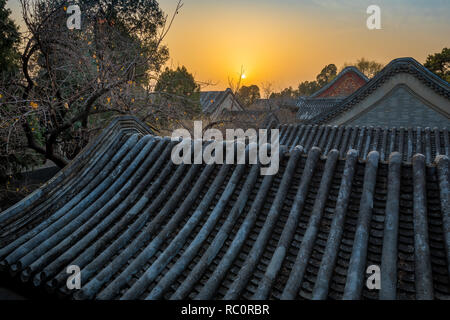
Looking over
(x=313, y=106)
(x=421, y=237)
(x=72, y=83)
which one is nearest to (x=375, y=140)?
(x=421, y=237)

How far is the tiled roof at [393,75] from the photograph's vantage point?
985cm

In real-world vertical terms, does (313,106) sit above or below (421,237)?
above

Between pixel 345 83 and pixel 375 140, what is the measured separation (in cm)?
2053

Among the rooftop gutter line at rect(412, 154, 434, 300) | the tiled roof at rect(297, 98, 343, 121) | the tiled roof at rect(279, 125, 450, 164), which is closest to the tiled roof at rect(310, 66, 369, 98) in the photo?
the tiled roof at rect(297, 98, 343, 121)

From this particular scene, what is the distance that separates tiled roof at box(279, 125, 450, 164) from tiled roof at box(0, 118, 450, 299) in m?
5.11

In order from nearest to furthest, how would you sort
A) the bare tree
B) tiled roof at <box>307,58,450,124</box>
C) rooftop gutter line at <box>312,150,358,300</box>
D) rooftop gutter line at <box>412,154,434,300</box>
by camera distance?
rooftop gutter line at <box>412,154,434,300</box> < rooftop gutter line at <box>312,150,358,300</box> < the bare tree < tiled roof at <box>307,58,450,124</box>

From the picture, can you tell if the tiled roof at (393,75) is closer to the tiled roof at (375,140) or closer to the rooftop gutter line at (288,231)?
the tiled roof at (375,140)

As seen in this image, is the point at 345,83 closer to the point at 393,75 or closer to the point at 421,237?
the point at 393,75

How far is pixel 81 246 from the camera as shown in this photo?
9.57 ft

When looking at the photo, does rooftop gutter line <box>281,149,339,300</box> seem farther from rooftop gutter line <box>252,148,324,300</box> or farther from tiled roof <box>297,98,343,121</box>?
tiled roof <box>297,98,343,121</box>

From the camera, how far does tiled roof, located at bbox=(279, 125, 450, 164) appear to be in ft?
24.7

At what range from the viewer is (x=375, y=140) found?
827 cm

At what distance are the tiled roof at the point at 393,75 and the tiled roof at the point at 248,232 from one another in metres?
9.39

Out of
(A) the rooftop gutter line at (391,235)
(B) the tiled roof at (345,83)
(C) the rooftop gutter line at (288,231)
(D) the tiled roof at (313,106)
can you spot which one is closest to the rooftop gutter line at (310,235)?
(C) the rooftop gutter line at (288,231)
